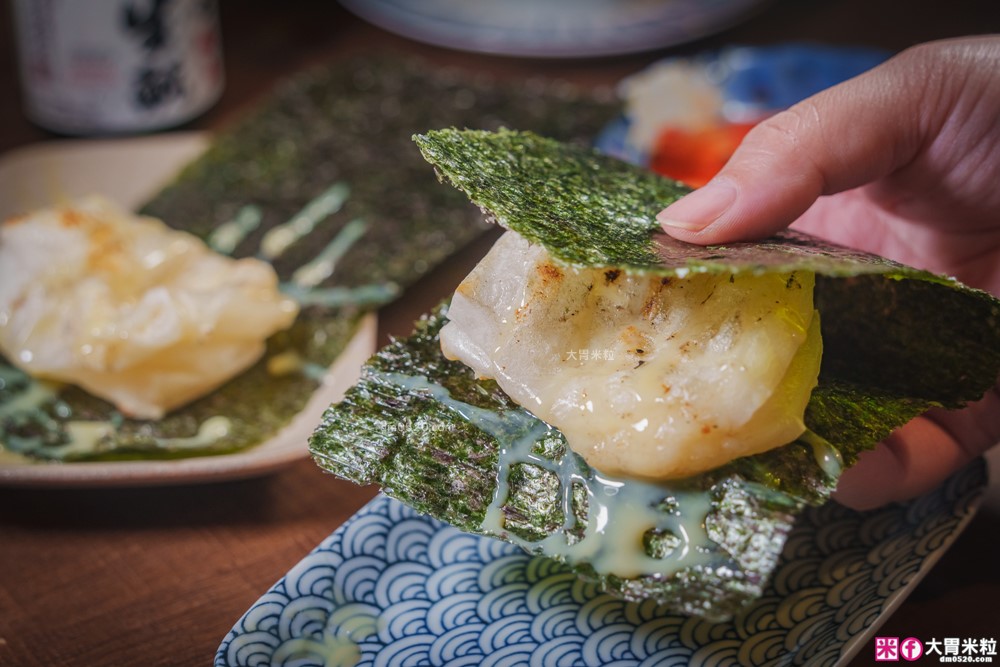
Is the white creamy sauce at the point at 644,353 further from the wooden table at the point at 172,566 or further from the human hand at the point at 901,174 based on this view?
the wooden table at the point at 172,566

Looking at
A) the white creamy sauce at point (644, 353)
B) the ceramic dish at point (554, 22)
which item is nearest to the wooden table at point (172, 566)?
the white creamy sauce at point (644, 353)

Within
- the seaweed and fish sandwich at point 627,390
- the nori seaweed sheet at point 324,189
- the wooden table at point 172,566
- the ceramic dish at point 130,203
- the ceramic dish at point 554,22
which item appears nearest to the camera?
the seaweed and fish sandwich at point 627,390

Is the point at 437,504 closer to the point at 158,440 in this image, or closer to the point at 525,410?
the point at 525,410

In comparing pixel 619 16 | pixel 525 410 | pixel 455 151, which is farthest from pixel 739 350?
pixel 619 16


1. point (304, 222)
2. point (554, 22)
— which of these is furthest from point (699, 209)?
point (554, 22)

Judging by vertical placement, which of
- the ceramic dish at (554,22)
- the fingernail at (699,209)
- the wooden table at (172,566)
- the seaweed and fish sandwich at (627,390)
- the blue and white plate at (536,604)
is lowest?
the wooden table at (172,566)

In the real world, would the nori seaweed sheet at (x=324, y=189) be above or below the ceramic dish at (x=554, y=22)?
below
